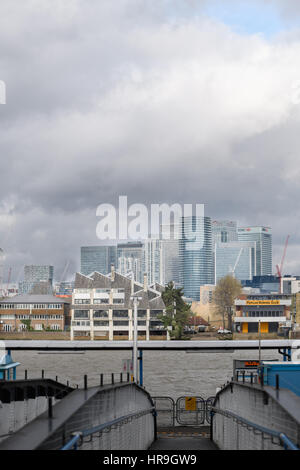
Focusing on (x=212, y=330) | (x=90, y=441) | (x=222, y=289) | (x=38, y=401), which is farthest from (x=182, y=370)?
(x=222, y=289)

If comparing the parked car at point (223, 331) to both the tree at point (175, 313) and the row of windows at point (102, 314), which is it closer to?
the tree at point (175, 313)

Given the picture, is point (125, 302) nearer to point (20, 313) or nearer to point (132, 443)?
point (20, 313)

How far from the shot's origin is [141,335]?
131375 millimetres

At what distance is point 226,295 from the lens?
171 metres

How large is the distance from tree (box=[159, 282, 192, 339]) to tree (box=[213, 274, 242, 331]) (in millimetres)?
31264

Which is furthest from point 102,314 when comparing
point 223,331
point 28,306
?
point 223,331

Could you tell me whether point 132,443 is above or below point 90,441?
below

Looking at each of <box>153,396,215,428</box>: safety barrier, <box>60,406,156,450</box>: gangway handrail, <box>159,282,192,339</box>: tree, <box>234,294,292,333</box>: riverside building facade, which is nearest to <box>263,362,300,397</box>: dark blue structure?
<box>153,396,215,428</box>: safety barrier

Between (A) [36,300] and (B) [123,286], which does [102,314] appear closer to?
(B) [123,286]

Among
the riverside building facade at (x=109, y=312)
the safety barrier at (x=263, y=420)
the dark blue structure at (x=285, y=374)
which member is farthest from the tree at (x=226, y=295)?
the safety barrier at (x=263, y=420)

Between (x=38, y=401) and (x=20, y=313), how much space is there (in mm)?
132438

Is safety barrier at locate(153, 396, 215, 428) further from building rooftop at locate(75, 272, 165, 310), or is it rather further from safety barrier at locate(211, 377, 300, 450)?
building rooftop at locate(75, 272, 165, 310)
